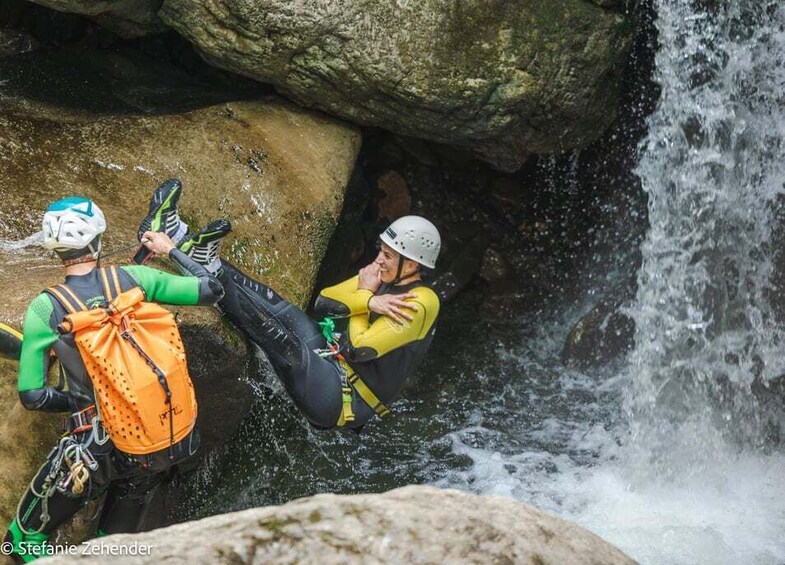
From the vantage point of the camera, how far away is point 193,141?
25.7 feet

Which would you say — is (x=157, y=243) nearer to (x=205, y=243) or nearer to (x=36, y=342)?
(x=205, y=243)

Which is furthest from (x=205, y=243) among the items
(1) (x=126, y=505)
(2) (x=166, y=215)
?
(1) (x=126, y=505)

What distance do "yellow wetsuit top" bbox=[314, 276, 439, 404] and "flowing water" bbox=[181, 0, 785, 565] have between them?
4.26ft

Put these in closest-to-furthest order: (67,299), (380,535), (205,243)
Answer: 1. (380,535)
2. (67,299)
3. (205,243)

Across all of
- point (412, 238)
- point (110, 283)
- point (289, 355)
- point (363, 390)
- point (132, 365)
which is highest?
point (412, 238)

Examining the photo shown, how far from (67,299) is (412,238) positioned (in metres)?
2.23

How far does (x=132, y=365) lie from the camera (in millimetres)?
4840

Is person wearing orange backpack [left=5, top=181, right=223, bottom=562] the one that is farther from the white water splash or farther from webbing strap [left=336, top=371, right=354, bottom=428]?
the white water splash

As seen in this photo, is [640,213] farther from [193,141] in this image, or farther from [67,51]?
[67,51]

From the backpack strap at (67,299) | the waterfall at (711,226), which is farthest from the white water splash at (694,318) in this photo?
the backpack strap at (67,299)

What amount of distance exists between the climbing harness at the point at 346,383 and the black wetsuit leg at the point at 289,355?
42mm

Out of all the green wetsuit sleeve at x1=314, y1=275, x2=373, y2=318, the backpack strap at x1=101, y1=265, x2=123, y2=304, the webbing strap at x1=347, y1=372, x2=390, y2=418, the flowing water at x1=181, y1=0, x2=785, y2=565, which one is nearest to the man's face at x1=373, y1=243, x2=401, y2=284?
the green wetsuit sleeve at x1=314, y1=275, x2=373, y2=318

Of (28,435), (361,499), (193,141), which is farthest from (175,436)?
(193,141)

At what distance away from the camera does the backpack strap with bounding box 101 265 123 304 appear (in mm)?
5016
